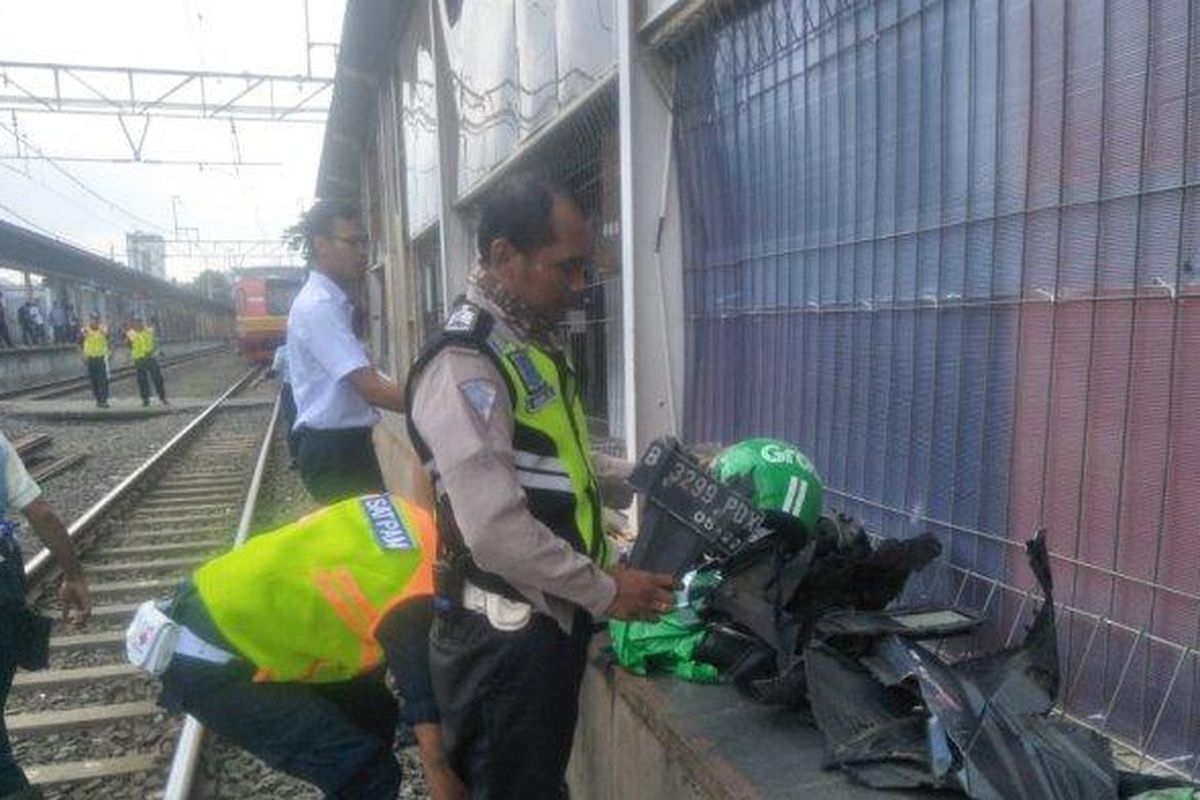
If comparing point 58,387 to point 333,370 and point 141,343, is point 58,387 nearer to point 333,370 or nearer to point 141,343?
point 141,343

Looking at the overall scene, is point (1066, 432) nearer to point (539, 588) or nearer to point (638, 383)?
point (539, 588)

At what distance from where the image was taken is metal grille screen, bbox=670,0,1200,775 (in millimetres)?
1799

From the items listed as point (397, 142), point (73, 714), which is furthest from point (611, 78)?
point (397, 142)

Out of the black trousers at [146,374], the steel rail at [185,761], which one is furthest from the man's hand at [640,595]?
the black trousers at [146,374]

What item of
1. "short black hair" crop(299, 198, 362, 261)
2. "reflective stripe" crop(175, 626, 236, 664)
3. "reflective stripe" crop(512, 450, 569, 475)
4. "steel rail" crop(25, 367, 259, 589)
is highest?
"short black hair" crop(299, 198, 362, 261)

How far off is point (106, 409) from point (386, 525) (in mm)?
18666

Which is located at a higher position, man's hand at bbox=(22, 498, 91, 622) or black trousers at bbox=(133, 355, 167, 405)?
man's hand at bbox=(22, 498, 91, 622)

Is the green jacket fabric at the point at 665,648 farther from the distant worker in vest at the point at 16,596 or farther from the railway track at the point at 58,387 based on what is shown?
the railway track at the point at 58,387

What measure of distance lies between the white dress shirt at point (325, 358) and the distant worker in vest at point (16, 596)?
135 cm

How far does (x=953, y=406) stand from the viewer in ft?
7.76

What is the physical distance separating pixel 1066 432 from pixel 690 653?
115 centimetres

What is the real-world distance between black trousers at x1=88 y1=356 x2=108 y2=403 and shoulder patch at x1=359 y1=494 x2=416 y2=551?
18.4m

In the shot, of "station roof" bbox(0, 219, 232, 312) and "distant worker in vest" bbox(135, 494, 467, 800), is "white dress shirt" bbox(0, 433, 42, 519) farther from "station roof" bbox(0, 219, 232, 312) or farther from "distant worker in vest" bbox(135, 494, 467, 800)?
"station roof" bbox(0, 219, 232, 312)

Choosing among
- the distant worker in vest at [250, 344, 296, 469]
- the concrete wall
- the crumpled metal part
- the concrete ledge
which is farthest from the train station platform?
the crumpled metal part
